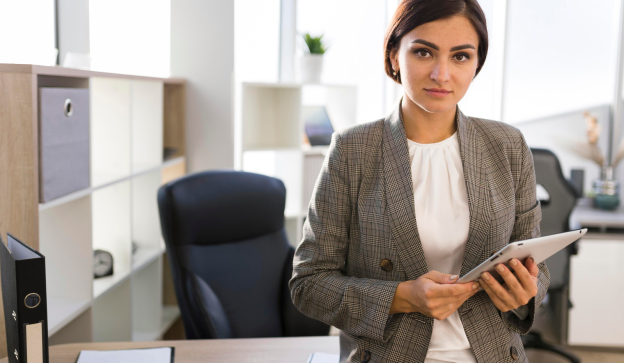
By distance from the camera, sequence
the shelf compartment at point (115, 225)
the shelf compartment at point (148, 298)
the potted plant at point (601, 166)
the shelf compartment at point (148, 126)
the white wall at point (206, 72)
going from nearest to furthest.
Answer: the shelf compartment at point (115, 225) < the shelf compartment at point (148, 126) < the shelf compartment at point (148, 298) < the white wall at point (206, 72) < the potted plant at point (601, 166)

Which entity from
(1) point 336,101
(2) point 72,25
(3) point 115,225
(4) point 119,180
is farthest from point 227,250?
(1) point 336,101

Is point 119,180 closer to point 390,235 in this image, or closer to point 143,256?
point 143,256

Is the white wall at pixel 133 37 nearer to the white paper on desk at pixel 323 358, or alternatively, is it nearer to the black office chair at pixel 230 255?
the black office chair at pixel 230 255

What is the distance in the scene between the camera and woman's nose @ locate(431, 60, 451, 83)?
44.7 inches

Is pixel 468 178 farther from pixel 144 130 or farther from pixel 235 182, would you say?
pixel 144 130

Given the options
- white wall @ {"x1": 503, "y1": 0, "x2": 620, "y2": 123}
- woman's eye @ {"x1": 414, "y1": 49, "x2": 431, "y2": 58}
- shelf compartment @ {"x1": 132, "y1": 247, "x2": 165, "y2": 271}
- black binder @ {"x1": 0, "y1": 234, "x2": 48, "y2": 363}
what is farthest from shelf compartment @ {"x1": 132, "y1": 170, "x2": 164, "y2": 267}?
white wall @ {"x1": 503, "y1": 0, "x2": 620, "y2": 123}

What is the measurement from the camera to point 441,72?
1135mm

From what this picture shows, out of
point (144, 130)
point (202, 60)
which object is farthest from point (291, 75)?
point (144, 130)

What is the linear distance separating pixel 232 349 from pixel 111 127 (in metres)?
1.31

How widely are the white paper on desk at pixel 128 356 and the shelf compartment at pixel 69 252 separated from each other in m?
0.66

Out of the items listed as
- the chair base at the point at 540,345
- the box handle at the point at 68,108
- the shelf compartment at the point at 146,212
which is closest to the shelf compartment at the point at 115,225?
the shelf compartment at the point at 146,212

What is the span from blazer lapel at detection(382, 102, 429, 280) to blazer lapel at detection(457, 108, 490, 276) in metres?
0.11

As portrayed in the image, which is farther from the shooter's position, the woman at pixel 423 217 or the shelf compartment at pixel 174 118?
the shelf compartment at pixel 174 118

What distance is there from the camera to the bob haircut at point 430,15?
114 cm
